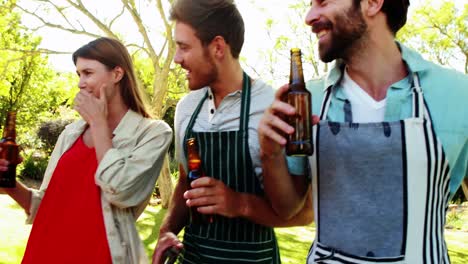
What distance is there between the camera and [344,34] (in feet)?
5.70

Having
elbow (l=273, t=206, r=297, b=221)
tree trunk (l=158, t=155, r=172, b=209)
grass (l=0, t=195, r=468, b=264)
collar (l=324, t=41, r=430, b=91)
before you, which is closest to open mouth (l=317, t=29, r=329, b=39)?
collar (l=324, t=41, r=430, b=91)

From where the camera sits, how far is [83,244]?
2.30 m

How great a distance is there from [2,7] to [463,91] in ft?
39.6

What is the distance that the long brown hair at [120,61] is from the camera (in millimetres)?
2557

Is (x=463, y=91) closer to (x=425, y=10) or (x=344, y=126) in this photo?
(x=344, y=126)

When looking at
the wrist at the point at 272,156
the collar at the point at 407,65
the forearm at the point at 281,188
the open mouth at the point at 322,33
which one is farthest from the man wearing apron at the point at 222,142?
the open mouth at the point at 322,33

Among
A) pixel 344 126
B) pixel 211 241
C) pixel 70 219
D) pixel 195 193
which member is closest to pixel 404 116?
pixel 344 126

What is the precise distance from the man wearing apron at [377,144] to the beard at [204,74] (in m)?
0.57

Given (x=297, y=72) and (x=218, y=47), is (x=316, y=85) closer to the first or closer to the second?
(x=297, y=72)

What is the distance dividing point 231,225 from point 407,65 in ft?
3.13

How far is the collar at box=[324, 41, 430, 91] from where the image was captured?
5.57ft

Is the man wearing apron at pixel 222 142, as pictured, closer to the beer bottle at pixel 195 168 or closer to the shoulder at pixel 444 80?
the beer bottle at pixel 195 168

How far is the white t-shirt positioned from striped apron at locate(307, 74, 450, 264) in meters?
0.08

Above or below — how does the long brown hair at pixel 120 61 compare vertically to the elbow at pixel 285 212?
above
